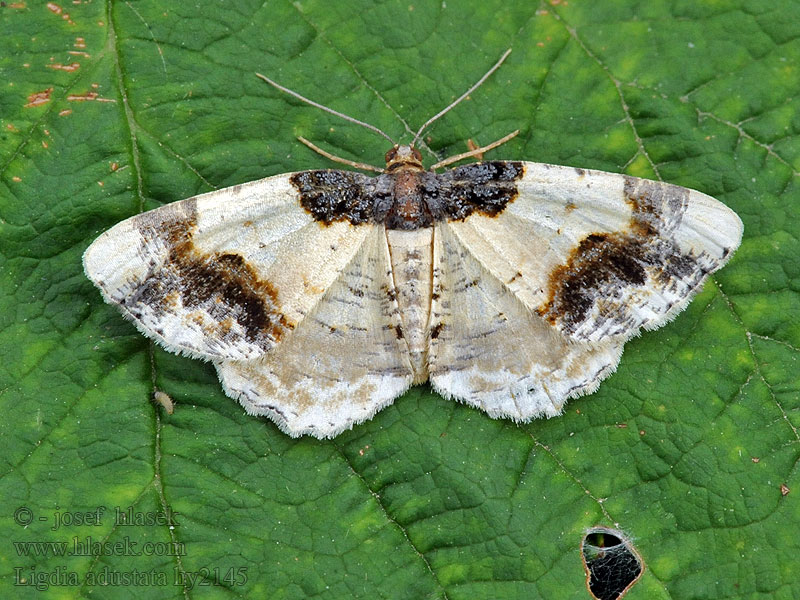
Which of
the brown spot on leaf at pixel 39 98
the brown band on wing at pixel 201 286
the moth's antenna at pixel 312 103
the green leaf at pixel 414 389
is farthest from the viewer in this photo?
the moth's antenna at pixel 312 103

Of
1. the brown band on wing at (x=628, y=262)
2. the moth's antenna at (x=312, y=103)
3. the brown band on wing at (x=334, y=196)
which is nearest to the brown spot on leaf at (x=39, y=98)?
the moth's antenna at (x=312, y=103)

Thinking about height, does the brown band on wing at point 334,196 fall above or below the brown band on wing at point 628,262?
above

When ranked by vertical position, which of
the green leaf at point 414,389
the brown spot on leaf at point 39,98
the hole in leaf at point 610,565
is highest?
the brown spot on leaf at point 39,98

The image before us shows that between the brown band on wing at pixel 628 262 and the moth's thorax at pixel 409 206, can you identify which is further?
the moth's thorax at pixel 409 206

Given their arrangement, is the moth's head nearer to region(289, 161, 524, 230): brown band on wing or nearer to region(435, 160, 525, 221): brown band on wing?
region(289, 161, 524, 230): brown band on wing

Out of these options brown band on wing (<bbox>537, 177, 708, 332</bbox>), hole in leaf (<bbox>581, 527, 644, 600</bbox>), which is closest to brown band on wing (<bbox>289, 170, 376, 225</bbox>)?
brown band on wing (<bbox>537, 177, 708, 332</bbox>)

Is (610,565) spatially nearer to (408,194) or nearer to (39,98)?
(408,194)

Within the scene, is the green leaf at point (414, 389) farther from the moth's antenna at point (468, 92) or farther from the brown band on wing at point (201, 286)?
the brown band on wing at point (201, 286)
